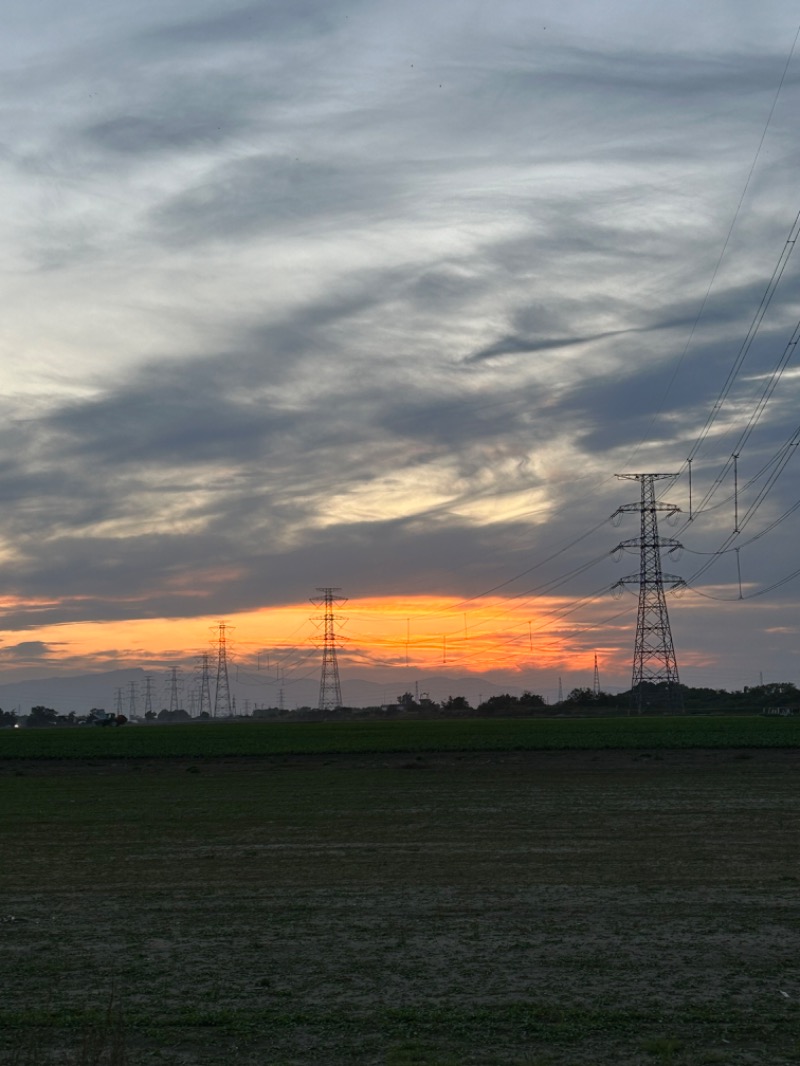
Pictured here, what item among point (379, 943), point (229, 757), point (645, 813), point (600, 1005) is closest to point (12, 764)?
point (229, 757)

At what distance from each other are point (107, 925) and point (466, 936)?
4.97 m

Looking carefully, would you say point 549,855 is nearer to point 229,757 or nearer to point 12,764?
point 229,757

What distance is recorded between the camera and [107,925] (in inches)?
614

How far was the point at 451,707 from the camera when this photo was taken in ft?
595

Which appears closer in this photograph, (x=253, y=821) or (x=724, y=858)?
(x=724, y=858)

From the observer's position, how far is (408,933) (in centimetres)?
1469

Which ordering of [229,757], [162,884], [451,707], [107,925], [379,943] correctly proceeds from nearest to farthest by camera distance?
1. [379,943]
2. [107,925]
3. [162,884]
4. [229,757]
5. [451,707]

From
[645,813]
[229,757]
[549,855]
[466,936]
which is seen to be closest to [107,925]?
[466,936]

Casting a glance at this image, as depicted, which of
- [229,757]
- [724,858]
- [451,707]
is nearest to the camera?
[724,858]

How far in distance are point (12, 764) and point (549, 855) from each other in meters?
39.8

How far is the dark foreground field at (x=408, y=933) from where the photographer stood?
416 inches

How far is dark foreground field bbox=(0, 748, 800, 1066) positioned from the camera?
34.7ft

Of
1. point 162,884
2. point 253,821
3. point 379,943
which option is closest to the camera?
point 379,943

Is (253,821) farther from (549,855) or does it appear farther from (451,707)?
(451,707)
